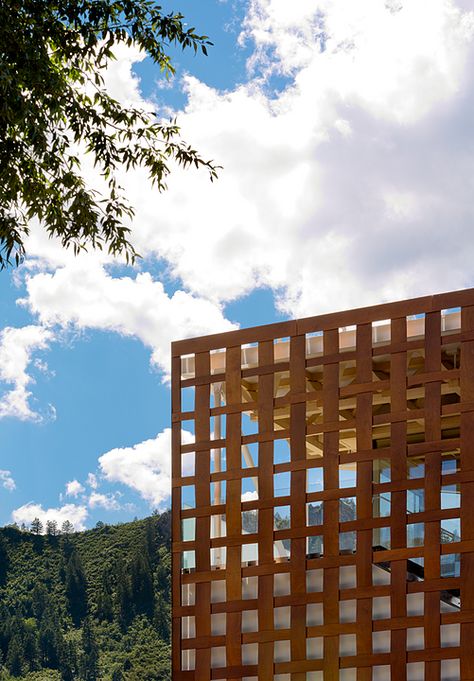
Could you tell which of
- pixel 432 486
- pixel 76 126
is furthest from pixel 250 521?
pixel 76 126

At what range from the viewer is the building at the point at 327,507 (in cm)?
820

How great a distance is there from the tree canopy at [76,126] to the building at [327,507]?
1.94 m

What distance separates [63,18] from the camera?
7.77 meters

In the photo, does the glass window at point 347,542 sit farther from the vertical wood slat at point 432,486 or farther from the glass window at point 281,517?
the vertical wood slat at point 432,486

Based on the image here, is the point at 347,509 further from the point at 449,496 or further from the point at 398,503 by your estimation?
the point at 449,496

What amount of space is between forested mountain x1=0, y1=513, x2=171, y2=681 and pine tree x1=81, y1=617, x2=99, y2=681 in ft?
0.10

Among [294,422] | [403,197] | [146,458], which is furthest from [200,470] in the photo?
[146,458]

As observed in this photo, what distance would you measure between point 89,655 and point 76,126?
85.4ft

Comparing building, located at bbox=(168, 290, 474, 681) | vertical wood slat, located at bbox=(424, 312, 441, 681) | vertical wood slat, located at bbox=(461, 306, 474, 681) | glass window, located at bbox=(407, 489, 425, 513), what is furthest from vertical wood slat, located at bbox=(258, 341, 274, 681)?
vertical wood slat, located at bbox=(461, 306, 474, 681)

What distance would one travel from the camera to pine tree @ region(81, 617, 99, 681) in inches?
1200

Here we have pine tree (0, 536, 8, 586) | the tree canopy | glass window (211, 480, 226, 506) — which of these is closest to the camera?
the tree canopy

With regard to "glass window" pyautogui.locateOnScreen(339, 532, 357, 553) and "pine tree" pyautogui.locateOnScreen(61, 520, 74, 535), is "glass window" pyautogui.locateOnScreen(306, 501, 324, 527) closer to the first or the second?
"glass window" pyautogui.locateOnScreen(339, 532, 357, 553)

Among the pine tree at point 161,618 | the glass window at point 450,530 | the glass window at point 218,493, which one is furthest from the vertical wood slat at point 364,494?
the pine tree at point 161,618

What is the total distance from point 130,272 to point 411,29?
1726 centimetres
